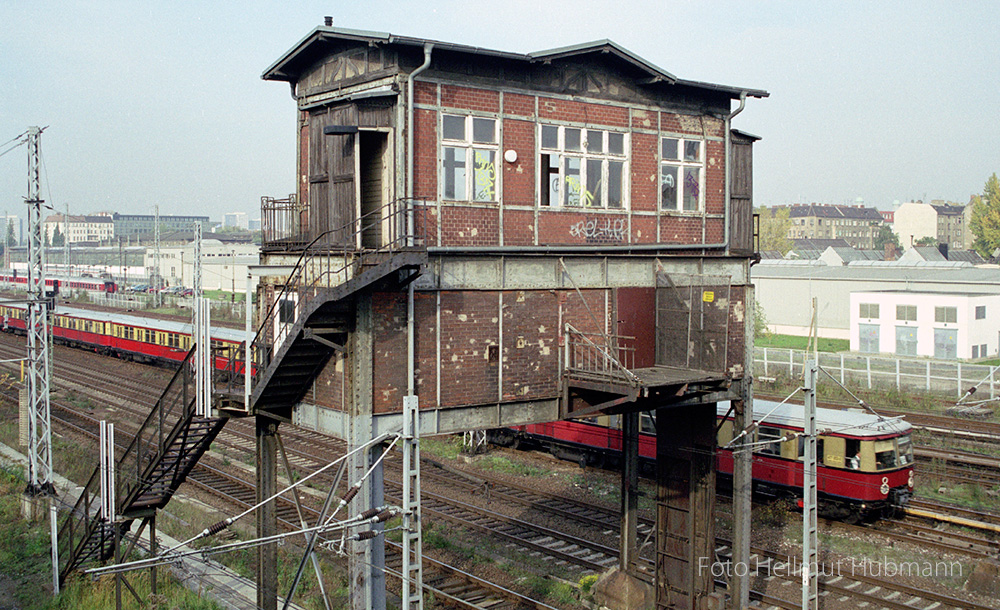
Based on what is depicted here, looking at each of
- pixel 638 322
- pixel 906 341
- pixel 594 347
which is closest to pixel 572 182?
pixel 638 322

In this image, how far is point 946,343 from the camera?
45094 mm

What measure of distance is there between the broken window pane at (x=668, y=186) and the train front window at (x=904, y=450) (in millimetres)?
9593

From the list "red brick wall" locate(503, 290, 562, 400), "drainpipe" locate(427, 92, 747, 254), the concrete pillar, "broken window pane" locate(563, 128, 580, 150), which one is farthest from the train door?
the concrete pillar

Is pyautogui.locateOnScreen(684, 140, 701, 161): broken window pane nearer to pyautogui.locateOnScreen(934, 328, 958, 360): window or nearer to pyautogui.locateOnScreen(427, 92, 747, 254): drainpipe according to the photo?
pyautogui.locateOnScreen(427, 92, 747, 254): drainpipe

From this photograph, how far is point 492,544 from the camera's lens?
18547 mm

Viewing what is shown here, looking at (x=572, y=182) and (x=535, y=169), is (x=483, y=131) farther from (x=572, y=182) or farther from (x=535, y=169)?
(x=572, y=182)

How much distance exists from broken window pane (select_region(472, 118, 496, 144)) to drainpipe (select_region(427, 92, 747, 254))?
1.72 meters

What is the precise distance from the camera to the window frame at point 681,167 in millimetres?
15023

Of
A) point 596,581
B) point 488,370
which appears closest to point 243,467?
point 596,581

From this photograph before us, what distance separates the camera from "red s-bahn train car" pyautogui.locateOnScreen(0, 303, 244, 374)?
40344mm

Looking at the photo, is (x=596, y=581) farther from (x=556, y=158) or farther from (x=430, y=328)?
(x=556, y=158)

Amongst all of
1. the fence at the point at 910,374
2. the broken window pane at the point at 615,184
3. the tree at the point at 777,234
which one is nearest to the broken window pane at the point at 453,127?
the broken window pane at the point at 615,184

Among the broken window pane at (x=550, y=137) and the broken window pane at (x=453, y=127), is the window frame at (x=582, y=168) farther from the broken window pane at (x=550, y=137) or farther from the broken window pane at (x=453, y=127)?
the broken window pane at (x=453, y=127)

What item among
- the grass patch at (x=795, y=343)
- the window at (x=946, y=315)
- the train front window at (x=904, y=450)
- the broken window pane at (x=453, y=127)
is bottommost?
the grass patch at (x=795, y=343)
